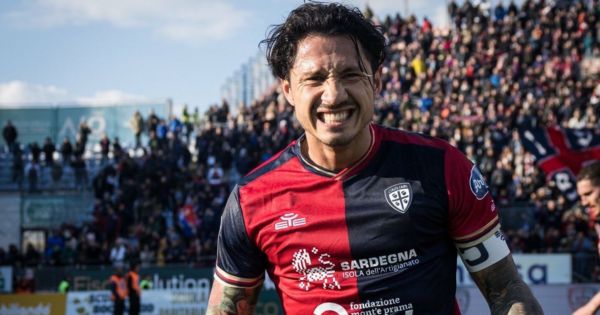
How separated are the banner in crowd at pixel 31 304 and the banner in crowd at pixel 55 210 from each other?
21.7ft

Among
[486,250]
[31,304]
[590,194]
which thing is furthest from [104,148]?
[486,250]

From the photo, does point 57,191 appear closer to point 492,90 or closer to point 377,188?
point 492,90

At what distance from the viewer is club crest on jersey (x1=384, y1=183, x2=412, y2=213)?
359cm

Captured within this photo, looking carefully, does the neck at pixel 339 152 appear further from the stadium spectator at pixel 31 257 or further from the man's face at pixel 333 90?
the stadium spectator at pixel 31 257

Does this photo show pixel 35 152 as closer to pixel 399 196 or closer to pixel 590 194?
pixel 590 194

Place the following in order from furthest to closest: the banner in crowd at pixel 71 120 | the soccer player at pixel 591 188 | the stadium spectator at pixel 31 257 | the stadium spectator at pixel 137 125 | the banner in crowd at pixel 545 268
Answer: the banner in crowd at pixel 71 120, the stadium spectator at pixel 137 125, the stadium spectator at pixel 31 257, the banner in crowd at pixel 545 268, the soccer player at pixel 591 188

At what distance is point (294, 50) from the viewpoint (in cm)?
372

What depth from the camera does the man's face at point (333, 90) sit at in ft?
11.4

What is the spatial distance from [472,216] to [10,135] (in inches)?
1012

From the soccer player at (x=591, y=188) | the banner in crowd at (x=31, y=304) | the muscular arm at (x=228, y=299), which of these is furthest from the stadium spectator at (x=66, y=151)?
the muscular arm at (x=228, y=299)

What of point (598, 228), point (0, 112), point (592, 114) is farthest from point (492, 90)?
point (598, 228)

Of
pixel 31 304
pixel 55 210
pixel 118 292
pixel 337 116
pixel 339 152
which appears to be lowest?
pixel 31 304

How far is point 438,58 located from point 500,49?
7.20 ft

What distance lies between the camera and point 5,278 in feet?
66.3
